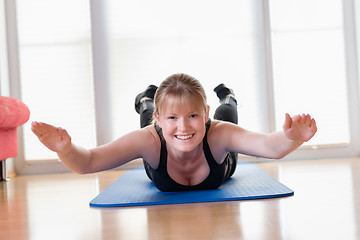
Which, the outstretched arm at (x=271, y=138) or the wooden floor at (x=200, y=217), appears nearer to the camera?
the wooden floor at (x=200, y=217)

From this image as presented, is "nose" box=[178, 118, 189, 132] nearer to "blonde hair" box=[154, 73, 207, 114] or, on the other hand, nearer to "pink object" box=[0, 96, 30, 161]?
"blonde hair" box=[154, 73, 207, 114]

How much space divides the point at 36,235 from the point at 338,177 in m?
1.58

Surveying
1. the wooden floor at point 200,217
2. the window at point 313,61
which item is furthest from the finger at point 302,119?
the window at point 313,61

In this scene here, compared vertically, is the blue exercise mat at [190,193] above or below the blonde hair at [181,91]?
below

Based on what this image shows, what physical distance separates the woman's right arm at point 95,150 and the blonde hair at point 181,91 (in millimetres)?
154

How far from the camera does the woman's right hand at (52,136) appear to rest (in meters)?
1.43

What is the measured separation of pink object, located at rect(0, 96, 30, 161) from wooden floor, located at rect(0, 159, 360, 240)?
683mm

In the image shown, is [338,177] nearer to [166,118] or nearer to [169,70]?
[166,118]

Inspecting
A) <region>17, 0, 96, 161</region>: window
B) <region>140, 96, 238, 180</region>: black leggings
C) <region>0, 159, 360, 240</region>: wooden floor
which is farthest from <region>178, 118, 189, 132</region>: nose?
<region>17, 0, 96, 161</region>: window

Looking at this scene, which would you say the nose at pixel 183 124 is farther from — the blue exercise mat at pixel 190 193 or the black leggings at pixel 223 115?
the black leggings at pixel 223 115

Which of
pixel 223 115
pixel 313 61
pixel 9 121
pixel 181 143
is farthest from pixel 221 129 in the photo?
pixel 313 61

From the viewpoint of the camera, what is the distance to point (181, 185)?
6.38ft

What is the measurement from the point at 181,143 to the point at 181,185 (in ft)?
1.11

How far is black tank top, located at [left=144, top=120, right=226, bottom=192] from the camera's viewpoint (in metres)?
1.82
